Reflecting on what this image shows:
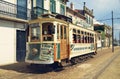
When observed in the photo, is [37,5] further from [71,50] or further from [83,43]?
[71,50]

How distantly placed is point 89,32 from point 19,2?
758cm

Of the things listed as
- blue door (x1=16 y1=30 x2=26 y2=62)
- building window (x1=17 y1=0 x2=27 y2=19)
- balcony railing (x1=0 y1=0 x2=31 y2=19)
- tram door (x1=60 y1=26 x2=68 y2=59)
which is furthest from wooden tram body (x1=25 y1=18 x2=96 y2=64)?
building window (x1=17 y1=0 x2=27 y2=19)

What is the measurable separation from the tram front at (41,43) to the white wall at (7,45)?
497 cm

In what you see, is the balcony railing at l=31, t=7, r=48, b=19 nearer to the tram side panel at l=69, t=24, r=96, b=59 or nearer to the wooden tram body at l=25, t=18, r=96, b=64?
the tram side panel at l=69, t=24, r=96, b=59

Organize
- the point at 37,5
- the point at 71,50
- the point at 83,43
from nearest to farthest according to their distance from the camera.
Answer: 1. the point at 71,50
2. the point at 83,43
3. the point at 37,5

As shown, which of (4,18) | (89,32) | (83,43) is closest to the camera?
(4,18)

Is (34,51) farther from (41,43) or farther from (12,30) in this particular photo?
(12,30)

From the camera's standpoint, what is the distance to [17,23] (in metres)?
21.1

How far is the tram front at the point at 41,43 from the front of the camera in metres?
13.7

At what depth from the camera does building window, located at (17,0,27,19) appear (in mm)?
21350

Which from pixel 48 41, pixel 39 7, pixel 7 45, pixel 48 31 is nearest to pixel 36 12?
pixel 39 7

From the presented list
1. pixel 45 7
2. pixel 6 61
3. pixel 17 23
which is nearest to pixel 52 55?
pixel 6 61

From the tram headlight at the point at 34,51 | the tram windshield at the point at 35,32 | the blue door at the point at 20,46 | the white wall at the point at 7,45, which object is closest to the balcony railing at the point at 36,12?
the blue door at the point at 20,46

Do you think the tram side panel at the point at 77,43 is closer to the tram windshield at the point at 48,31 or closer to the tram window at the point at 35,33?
the tram windshield at the point at 48,31
